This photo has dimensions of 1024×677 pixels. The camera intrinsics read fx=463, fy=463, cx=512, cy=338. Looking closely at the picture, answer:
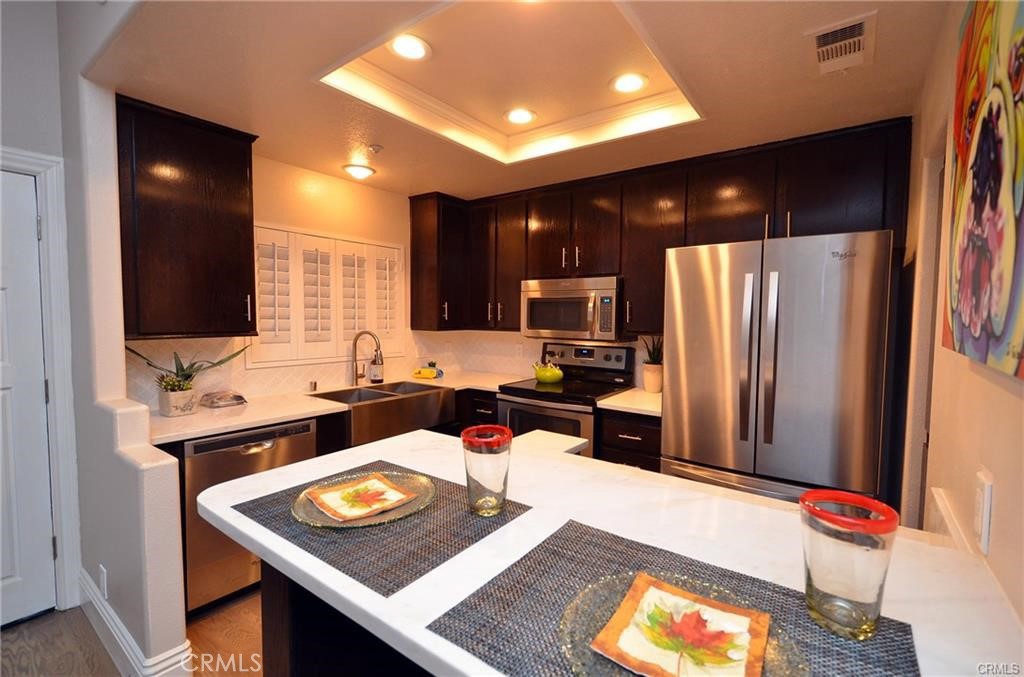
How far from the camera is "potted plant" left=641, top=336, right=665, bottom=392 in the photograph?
3.05m

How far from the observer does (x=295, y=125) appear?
2.34 metres

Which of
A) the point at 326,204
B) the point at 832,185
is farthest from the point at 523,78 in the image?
the point at 326,204

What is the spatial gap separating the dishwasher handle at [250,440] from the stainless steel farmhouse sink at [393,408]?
284 millimetres

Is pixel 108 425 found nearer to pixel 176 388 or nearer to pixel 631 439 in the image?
pixel 176 388

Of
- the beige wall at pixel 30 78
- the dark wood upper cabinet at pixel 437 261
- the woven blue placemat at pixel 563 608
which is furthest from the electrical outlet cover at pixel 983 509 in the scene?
the beige wall at pixel 30 78

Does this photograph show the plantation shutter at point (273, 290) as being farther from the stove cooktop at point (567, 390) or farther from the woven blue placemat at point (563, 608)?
the woven blue placemat at point (563, 608)

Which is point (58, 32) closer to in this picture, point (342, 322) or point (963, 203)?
point (342, 322)

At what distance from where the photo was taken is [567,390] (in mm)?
3066

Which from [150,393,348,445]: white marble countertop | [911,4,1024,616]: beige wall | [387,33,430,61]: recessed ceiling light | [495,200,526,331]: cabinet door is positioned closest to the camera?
[911,4,1024,616]: beige wall

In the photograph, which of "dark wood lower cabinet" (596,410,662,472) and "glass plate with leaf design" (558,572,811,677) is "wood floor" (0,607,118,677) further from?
"dark wood lower cabinet" (596,410,662,472)

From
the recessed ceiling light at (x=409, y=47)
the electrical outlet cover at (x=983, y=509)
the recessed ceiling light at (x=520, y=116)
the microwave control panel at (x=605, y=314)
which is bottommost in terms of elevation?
the electrical outlet cover at (x=983, y=509)

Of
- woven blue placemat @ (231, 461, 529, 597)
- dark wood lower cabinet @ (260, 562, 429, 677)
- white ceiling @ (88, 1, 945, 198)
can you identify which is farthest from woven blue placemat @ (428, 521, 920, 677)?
white ceiling @ (88, 1, 945, 198)

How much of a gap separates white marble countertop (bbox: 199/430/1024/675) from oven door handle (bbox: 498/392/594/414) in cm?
140

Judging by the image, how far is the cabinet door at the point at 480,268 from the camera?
3713 mm
